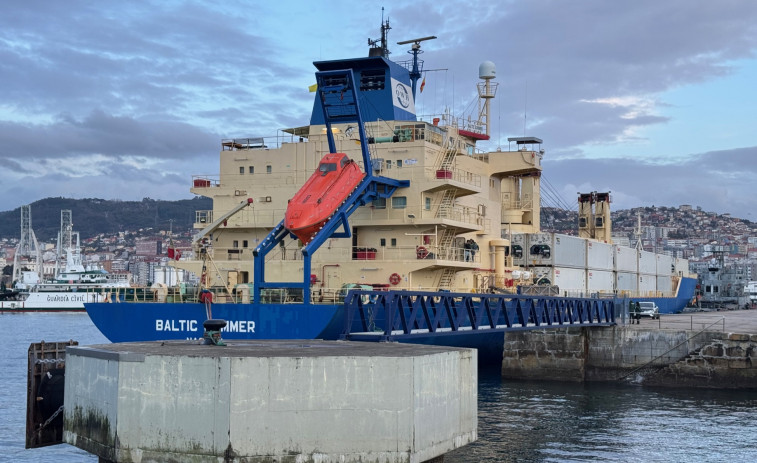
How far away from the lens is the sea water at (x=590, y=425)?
2458 centimetres

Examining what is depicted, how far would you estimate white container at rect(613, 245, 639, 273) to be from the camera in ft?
206

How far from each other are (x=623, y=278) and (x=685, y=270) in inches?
1092

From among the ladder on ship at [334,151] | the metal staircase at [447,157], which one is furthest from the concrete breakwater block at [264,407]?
the metal staircase at [447,157]

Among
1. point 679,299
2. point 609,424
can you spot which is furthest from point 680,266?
point 609,424

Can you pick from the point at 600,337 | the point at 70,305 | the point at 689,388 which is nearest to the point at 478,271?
the point at 600,337

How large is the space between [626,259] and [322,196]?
37.3 meters

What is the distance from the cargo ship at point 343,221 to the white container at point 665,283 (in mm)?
31985

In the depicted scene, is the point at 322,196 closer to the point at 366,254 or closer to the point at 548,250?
the point at 366,254

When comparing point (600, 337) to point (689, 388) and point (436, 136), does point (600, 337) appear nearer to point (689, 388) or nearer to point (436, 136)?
point (689, 388)

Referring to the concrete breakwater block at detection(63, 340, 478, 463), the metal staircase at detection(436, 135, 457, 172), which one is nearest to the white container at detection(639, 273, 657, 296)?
the metal staircase at detection(436, 135, 457, 172)

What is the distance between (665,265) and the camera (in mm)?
79000

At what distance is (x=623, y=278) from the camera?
6388 cm

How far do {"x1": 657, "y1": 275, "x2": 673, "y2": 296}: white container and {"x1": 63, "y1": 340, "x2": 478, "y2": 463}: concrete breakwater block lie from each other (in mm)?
62962

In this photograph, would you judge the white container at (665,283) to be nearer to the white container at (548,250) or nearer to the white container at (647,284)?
the white container at (647,284)
